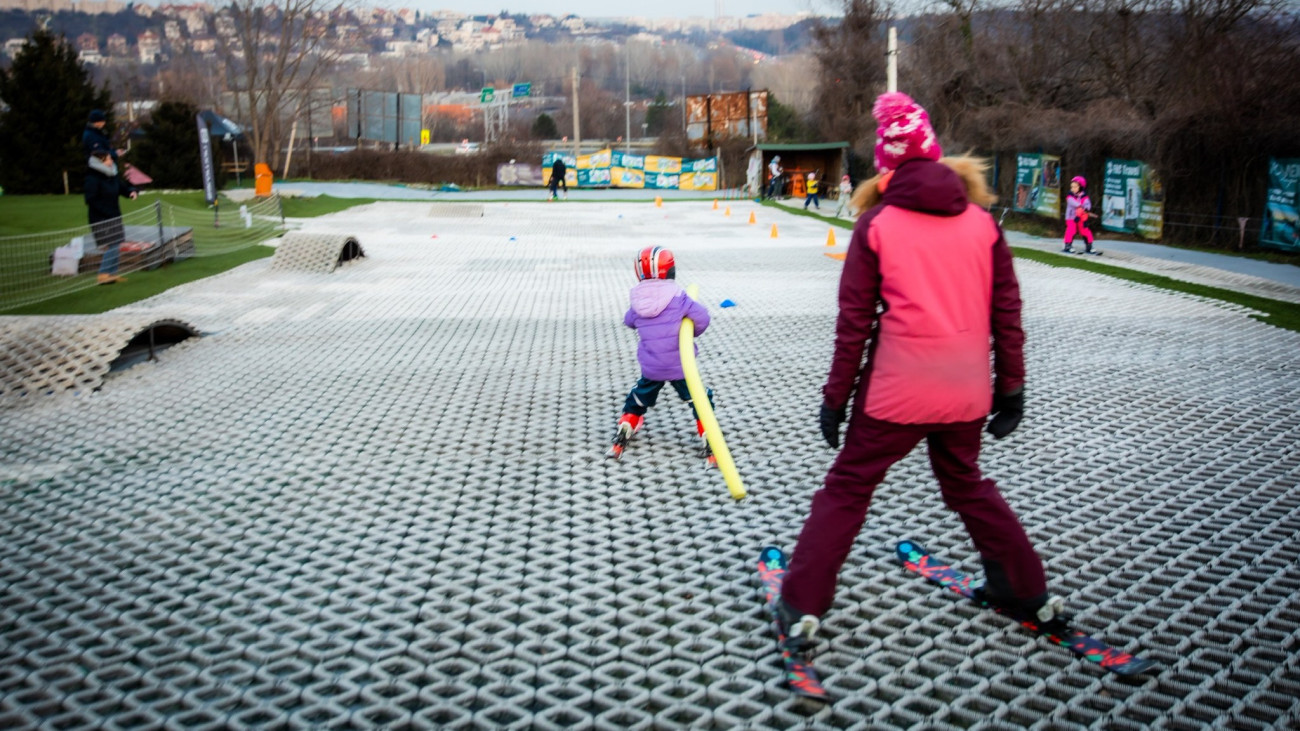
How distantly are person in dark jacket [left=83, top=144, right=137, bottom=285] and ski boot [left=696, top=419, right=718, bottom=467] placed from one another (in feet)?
37.0

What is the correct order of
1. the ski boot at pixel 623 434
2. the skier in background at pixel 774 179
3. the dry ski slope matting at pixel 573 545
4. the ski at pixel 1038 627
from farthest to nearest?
the skier in background at pixel 774 179 → the ski boot at pixel 623 434 → the ski at pixel 1038 627 → the dry ski slope matting at pixel 573 545

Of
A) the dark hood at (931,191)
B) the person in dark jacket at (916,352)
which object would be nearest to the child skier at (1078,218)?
the person in dark jacket at (916,352)

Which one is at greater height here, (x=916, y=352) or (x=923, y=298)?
(x=923, y=298)

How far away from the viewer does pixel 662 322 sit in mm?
6422

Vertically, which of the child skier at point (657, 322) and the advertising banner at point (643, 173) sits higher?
the advertising banner at point (643, 173)

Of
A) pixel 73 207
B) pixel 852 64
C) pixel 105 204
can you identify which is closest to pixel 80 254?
pixel 105 204

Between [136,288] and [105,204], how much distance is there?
1.71 metres

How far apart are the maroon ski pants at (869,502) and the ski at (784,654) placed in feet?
0.61

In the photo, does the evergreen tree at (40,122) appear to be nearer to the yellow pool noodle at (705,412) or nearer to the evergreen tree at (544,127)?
the yellow pool noodle at (705,412)

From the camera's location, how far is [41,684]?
3625 millimetres

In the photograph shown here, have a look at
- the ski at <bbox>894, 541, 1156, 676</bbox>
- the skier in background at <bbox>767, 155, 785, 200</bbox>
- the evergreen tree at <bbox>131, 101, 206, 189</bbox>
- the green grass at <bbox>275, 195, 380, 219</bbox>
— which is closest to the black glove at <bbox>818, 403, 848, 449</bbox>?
the ski at <bbox>894, 541, 1156, 676</bbox>

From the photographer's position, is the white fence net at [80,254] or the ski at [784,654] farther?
the white fence net at [80,254]

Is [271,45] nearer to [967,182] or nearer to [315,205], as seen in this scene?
[315,205]

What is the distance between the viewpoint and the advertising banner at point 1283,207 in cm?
1952
